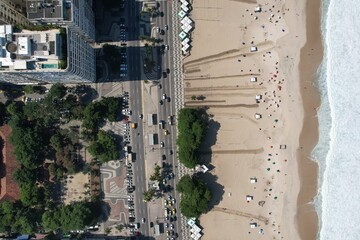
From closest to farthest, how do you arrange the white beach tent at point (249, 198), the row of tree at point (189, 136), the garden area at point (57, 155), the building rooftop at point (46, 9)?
the building rooftop at point (46, 9), the row of tree at point (189, 136), the garden area at point (57, 155), the white beach tent at point (249, 198)

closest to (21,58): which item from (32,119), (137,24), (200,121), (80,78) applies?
(80,78)

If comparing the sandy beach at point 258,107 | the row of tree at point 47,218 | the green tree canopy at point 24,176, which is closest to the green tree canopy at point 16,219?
the row of tree at point 47,218

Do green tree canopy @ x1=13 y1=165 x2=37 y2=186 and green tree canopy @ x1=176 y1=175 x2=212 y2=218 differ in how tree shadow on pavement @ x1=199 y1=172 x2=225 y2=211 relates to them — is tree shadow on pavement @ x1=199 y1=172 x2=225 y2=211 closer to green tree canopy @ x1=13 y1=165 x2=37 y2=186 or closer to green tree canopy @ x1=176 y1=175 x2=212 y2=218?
green tree canopy @ x1=176 y1=175 x2=212 y2=218

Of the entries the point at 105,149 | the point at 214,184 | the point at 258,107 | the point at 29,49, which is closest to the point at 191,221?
the point at 214,184

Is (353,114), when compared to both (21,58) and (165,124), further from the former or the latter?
(21,58)

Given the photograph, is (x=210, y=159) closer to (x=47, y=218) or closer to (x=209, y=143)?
(x=209, y=143)

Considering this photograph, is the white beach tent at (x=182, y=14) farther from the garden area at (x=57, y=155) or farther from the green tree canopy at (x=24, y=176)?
the green tree canopy at (x=24, y=176)

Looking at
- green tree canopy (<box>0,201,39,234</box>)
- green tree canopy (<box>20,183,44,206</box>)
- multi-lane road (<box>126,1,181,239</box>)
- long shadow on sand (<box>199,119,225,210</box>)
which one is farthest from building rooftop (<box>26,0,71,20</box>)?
green tree canopy (<box>0,201,39,234</box>)
